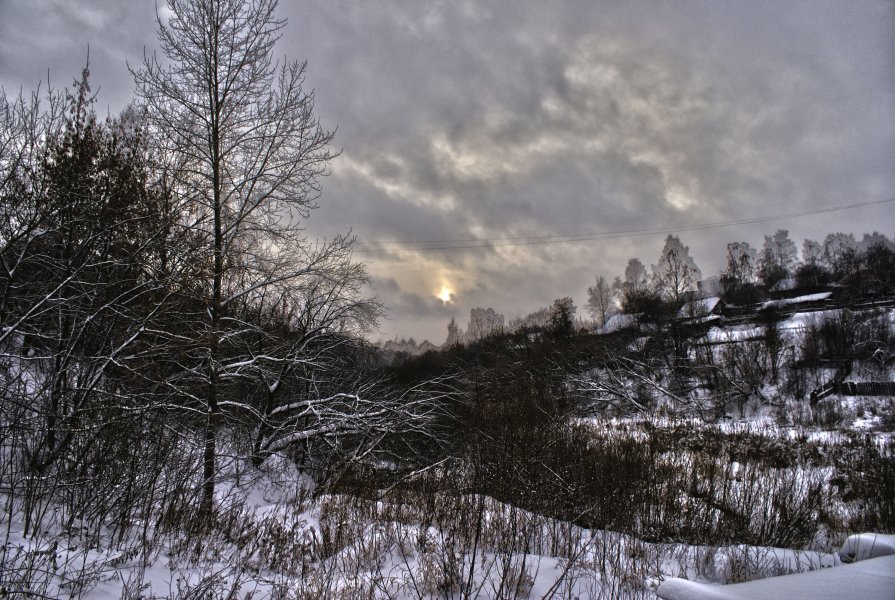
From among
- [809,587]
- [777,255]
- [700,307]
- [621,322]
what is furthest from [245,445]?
[777,255]

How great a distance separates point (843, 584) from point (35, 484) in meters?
6.32

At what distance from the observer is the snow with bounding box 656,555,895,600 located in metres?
1.97

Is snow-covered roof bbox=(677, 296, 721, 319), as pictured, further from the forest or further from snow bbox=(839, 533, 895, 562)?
snow bbox=(839, 533, 895, 562)

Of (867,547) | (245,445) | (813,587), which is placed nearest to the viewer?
(813,587)

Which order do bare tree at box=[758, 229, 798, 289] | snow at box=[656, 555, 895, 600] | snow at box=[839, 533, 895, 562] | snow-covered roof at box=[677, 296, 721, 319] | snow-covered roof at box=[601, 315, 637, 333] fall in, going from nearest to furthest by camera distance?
snow at box=[656, 555, 895, 600]
snow at box=[839, 533, 895, 562]
snow-covered roof at box=[677, 296, 721, 319]
snow-covered roof at box=[601, 315, 637, 333]
bare tree at box=[758, 229, 798, 289]

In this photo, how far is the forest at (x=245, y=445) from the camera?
3.74 meters

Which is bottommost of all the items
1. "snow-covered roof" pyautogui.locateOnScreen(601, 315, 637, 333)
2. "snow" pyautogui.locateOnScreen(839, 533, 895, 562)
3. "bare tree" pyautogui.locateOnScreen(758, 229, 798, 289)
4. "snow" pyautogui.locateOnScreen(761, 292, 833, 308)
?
"snow" pyautogui.locateOnScreen(839, 533, 895, 562)

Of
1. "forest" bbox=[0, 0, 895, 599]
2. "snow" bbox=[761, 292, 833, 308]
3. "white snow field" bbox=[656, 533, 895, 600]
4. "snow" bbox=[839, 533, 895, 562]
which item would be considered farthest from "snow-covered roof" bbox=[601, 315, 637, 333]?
"white snow field" bbox=[656, 533, 895, 600]

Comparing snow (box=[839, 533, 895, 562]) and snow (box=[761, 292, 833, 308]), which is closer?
snow (box=[839, 533, 895, 562])

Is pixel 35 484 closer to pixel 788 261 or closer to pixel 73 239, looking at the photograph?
pixel 73 239

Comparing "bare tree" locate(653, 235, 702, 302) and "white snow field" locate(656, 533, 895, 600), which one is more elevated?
"bare tree" locate(653, 235, 702, 302)

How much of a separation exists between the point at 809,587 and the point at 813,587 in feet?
0.06

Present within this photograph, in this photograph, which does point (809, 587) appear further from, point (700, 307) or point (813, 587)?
point (700, 307)

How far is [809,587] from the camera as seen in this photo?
2.09 m
